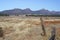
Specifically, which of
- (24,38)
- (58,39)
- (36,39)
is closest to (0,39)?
(24,38)

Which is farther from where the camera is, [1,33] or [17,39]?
[1,33]

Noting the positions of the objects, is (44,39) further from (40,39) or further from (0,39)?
(0,39)

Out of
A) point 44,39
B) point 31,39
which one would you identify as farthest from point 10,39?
point 44,39

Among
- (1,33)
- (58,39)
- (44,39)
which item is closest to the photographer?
(58,39)

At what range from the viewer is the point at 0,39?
1830 cm

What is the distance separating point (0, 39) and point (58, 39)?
5584mm

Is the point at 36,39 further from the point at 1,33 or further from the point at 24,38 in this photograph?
the point at 1,33

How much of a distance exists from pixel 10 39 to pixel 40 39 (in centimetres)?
283

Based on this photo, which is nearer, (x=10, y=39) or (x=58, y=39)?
(x=58, y=39)

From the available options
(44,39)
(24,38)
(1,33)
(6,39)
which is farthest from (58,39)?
(1,33)

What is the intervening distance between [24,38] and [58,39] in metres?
3.69

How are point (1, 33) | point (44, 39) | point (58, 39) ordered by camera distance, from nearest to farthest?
point (58, 39), point (44, 39), point (1, 33)

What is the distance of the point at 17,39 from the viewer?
18172 mm

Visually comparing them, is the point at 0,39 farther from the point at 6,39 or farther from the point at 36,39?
the point at 36,39
